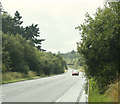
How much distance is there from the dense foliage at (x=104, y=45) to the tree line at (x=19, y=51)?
19.2m

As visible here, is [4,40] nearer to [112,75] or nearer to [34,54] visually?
[34,54]

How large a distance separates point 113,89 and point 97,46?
3.30m

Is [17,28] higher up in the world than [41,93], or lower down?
higher up

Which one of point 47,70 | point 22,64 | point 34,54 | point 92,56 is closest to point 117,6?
point 92,56

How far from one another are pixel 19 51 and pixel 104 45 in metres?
34.9

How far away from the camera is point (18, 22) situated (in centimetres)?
8062

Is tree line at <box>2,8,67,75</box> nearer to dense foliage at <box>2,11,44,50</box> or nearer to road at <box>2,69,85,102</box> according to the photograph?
dense foliage at <box>2,11,44,50</box>

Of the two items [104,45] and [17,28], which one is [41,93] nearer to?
[104,45]

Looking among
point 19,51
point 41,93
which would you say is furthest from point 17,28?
point 41,93

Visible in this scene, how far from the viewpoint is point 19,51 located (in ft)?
157

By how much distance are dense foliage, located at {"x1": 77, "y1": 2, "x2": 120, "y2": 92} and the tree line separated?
19239 mm

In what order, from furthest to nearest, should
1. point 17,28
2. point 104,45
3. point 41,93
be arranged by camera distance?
point 17,28, point 41,93, point 104,45

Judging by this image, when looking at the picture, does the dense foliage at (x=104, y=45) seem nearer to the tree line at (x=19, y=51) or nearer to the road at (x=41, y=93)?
the road at (x=41, y=93)

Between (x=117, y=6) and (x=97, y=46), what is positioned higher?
(x=117, y=6)
